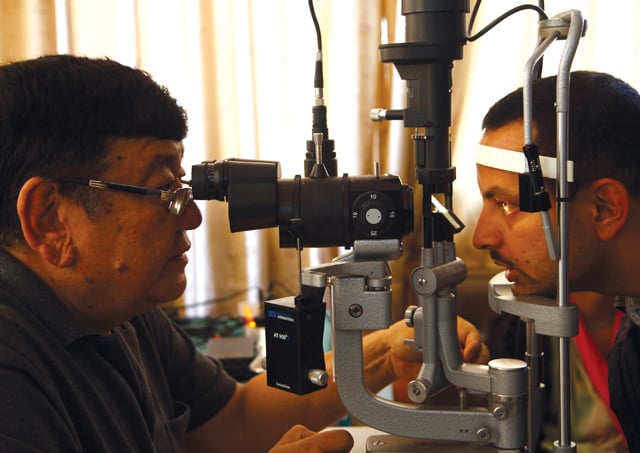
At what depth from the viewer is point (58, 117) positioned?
1057mm

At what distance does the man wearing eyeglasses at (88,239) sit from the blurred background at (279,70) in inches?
40.9

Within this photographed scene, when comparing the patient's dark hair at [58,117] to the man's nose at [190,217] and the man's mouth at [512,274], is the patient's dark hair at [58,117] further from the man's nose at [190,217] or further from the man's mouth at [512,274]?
the man's mouth at [512,274]

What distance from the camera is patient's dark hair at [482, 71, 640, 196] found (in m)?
1.10

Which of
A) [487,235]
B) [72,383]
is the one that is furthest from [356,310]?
[72,383]

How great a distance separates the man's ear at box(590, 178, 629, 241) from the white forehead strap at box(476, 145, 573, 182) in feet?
0.54

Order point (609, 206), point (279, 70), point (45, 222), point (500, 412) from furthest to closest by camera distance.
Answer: point (279, 70), point (609, 206), point (45, 222), point (500, 412)

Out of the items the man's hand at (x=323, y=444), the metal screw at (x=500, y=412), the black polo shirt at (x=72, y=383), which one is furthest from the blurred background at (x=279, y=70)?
the metal screw at (x=500, y=412)

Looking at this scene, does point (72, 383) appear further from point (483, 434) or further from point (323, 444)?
point (483, 434)

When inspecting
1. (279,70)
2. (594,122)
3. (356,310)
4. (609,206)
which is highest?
(279,70)

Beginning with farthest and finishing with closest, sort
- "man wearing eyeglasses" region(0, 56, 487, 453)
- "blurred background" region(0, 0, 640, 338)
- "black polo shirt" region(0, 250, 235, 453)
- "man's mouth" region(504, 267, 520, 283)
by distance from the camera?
"blurred background" region(0, 0, 640, 338), "man's mouth" region(504, 267, 520, 283), "man wearing eyeglasses" region(0, 56, 487, 453), "black polo shirt" region(0, 250, 235, 453)

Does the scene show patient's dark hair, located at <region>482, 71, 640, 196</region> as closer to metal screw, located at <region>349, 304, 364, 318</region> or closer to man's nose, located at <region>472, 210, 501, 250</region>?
man's nose, located at <region>472, 210, 501, 250</region>

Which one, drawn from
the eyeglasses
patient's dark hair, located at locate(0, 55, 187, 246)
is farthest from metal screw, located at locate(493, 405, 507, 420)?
patient's dark hair, located at locate(0, 55, 187, 246)

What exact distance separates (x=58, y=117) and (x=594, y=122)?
707 mm

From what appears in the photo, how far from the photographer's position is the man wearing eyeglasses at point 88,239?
103cm
